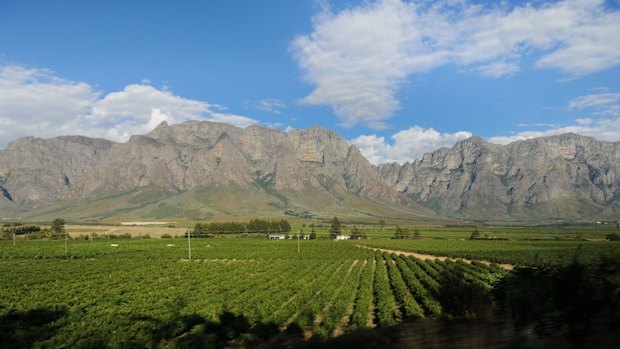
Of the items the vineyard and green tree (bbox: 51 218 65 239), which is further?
green tree (bbox: 51 218 65 239)

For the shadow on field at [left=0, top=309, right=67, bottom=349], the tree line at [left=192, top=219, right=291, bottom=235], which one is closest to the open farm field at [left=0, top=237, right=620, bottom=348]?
the shadow on field at [left=0, top=309, right=67, bottom=349]

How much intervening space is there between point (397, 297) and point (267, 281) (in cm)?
1308

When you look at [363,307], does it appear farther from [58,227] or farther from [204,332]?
[58,227]

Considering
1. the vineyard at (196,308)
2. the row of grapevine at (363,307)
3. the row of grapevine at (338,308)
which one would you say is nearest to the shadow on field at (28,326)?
the vineyard at (196,308)

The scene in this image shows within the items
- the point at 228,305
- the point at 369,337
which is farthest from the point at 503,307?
the point at 228,305

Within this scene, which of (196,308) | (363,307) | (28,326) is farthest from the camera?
(363,307)

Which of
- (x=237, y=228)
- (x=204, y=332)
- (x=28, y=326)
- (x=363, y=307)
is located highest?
(x=28, y=326)

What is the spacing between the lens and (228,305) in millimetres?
26109

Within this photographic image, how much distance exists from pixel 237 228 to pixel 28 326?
15244 cm

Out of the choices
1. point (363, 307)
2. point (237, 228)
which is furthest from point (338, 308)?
point (237, 228)

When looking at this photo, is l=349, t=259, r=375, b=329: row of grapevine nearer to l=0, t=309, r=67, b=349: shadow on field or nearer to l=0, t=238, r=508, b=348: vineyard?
l=0, t=238, r=508, b=348: vineyard

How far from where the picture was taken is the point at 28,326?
20203mm

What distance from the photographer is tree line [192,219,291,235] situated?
528 feet

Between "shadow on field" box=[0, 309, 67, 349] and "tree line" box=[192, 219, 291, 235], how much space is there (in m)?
135
